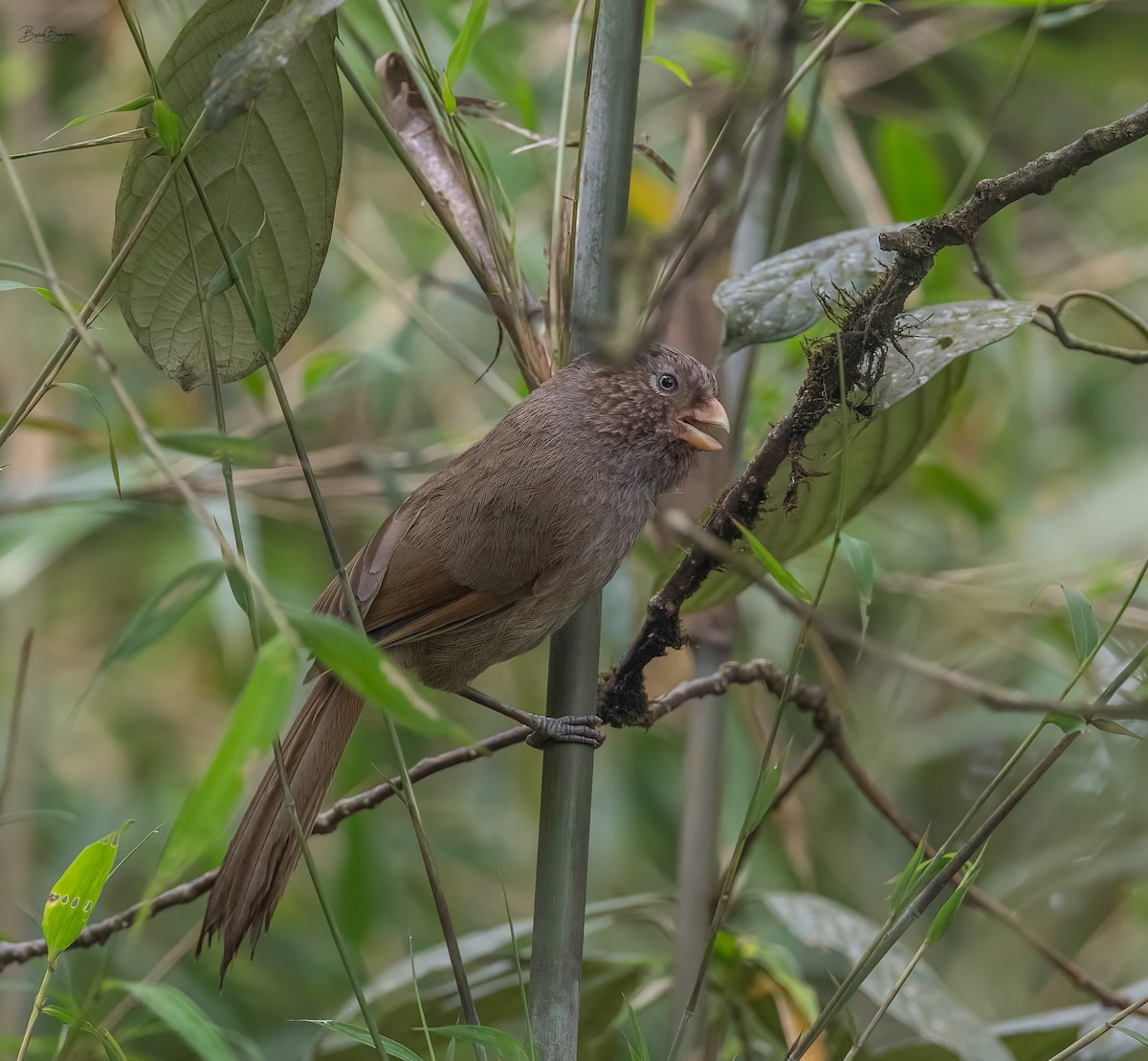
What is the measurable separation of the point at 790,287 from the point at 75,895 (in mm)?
1141

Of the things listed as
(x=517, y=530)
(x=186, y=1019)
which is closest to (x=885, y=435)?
(x=517, y=530)

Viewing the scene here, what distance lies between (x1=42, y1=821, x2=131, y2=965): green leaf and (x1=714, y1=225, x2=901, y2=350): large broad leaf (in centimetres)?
96

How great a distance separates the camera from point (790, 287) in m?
1.62

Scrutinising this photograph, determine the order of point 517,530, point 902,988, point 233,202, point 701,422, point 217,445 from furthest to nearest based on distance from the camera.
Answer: point 701,422, point 517,530, point 902,988, point 233,202, point 217,445

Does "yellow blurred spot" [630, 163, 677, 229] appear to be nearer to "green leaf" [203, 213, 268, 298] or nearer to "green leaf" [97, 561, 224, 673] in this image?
"green leaf" [203, 213, 268, 298]

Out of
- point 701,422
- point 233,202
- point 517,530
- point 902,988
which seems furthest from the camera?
point 701,422

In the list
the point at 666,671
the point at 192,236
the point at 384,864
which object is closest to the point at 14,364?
the point at 384,864

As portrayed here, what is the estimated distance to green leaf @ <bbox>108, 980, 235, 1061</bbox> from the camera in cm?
136

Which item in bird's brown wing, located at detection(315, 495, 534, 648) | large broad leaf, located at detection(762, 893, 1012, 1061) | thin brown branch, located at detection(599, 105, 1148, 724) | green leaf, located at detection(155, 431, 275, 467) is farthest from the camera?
bird's brown wing, located at detection(315, 495, 534, 648)

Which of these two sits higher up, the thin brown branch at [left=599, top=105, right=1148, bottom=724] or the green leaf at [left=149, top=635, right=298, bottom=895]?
the thin brown branch at [left=599, top=105, right=1148, bottom=724]

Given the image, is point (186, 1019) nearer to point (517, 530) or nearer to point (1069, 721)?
point (517, 530)

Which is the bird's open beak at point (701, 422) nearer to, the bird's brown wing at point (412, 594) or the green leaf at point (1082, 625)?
the bird's brown wing at point (412, 594)

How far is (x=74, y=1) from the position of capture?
399 cm

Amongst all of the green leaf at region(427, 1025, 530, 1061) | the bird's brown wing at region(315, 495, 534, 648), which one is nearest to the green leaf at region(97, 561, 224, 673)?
the green leaf at region(427, 1025, 530, 1061)
